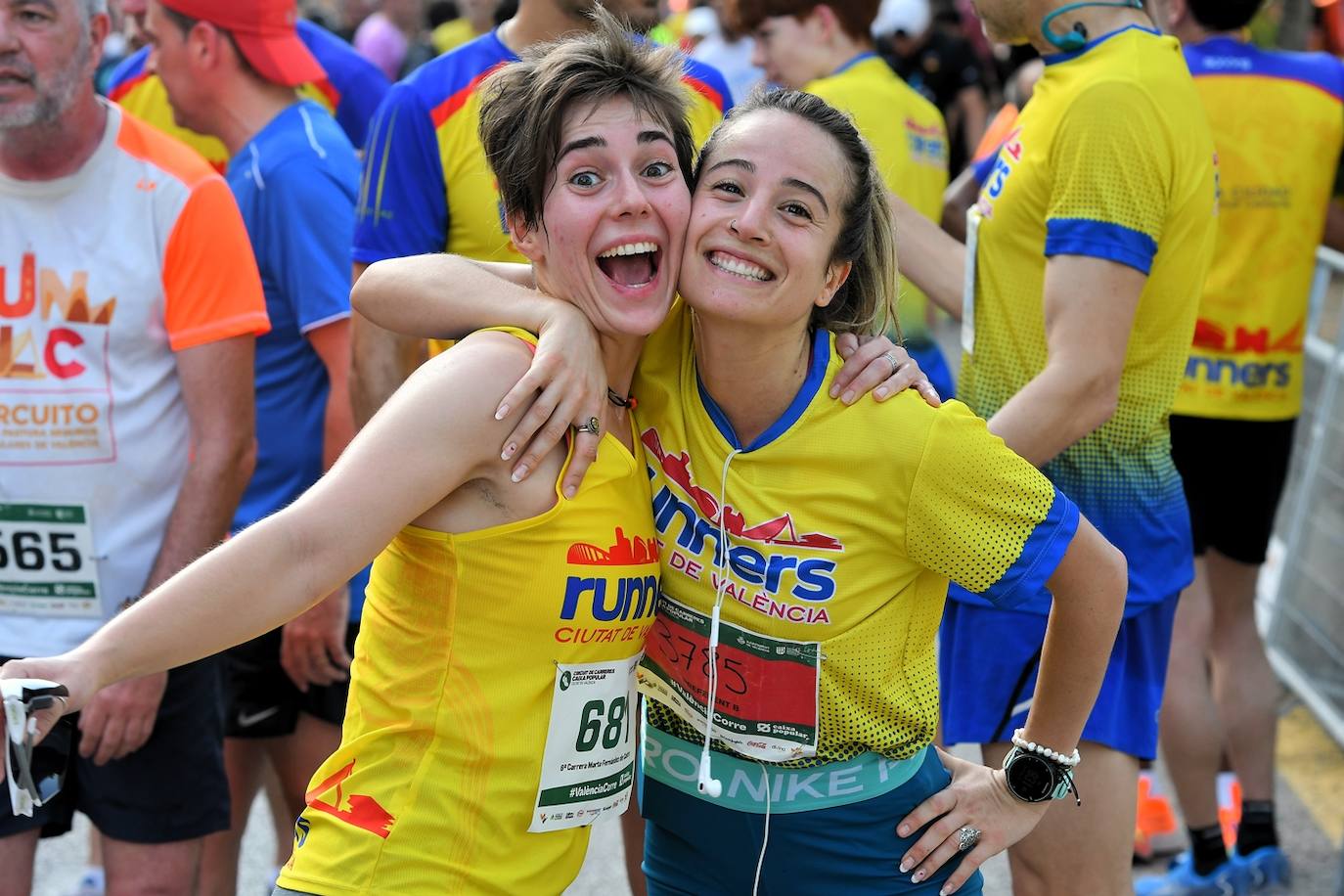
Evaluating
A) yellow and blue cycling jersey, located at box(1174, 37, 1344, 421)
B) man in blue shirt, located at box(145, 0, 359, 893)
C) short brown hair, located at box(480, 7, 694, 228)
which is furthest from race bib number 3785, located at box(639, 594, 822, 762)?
yellow and blue cycling jersey, located at box(1174, 37, 1344, 421)

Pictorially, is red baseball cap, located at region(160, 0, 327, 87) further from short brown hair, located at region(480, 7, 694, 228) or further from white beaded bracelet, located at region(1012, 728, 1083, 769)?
white beaded bracelet, located at region(1012, 728, 1083, 769)

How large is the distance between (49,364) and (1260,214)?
10.9 ft

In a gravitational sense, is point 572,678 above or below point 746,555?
below

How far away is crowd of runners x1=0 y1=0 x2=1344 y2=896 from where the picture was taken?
7.29 feet

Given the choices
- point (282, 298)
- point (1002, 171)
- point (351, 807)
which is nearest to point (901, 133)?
point (1002, 171)

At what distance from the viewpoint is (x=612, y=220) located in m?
2.38

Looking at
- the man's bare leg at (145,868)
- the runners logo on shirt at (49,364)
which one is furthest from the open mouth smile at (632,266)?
the man's bare leg at (145,868)

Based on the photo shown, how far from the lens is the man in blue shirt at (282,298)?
3.72 m

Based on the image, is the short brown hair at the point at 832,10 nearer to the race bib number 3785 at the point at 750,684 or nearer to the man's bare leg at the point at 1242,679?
the man's bare leg at the point at 1242,679

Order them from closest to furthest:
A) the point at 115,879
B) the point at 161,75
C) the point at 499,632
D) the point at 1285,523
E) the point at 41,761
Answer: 1. the point at 499,632
2. the point at 41,761
3. the point at 115,879
4. the point at 161,75
5. the point at 1285,523

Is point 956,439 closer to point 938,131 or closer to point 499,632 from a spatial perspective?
point 499,632

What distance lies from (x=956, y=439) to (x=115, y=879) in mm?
2081

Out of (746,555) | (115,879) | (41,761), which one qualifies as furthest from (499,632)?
(115,879)

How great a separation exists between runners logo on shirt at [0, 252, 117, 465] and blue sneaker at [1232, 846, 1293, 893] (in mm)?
3201
